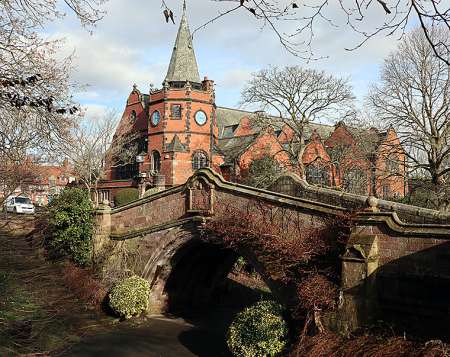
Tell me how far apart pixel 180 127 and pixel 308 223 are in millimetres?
28129

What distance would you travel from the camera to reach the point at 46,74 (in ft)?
21.6

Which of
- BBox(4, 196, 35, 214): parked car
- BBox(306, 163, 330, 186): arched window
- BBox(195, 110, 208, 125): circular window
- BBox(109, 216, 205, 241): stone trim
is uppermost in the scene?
BBox(195, 110, 208, 125): circular window

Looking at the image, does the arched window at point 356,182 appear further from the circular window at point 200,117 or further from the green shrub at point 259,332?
the green shrub at point 259,332

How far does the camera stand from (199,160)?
38375 millimetres

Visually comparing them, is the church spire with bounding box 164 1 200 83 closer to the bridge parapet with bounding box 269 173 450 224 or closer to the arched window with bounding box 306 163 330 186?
the arched window with bounding box 306 163 330 186

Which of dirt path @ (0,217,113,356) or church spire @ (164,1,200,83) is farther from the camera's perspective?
church spire @ (164,1,200,83)

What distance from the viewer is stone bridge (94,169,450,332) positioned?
859cm

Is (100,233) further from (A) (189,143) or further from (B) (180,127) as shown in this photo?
(B) (180,127)

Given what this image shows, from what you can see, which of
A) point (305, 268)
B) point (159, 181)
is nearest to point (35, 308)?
point (305, 268)

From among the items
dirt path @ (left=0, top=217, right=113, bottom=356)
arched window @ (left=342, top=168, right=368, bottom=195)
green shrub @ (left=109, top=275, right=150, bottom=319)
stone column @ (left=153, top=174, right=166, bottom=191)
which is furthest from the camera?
stone column @ (left=153, top=174, right=166, bottom=191)

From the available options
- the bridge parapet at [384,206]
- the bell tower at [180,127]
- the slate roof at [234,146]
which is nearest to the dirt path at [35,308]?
the bridge parapet at [384,206]

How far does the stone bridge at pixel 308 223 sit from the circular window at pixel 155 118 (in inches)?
883

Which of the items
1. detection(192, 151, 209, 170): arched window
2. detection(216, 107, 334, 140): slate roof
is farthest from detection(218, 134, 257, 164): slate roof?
detection(192, 151, 209, 170): arched window

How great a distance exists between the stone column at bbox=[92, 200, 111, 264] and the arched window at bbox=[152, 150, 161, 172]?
835 inches
